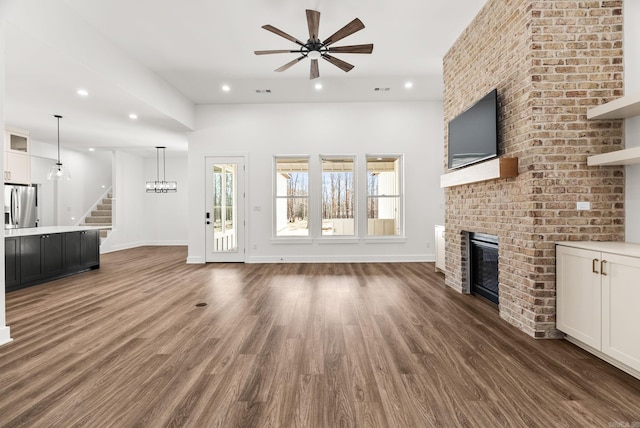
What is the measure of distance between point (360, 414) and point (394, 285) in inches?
128

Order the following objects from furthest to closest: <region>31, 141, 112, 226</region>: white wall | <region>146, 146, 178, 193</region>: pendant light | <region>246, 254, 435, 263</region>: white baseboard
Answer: <region>146, 146, 178, 193</region>: pendant light, <region>31, 141, 112, 226</region>: white wall, <region>246, 254, 435, 263</region>: white baseboard

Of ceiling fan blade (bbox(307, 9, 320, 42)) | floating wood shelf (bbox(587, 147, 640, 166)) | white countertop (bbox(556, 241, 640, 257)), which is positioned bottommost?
white countertop (bbox(556, 241, 640, 257))

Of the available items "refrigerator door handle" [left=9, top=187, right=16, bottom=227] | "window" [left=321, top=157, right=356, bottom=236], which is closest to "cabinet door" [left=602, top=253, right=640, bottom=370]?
"window" [left=321, top=157, right=356, bottom=236]

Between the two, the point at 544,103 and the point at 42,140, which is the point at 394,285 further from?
the point at 42,140

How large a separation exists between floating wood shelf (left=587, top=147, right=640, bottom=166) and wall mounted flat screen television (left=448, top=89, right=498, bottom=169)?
0.82 m

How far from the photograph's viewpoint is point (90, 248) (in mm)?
6430

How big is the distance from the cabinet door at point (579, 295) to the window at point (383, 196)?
4.30 m

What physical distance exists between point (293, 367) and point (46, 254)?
5384 millimetres

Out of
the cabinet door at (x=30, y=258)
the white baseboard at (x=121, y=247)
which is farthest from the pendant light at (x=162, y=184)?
the cabinet door at (x=30, y=258)

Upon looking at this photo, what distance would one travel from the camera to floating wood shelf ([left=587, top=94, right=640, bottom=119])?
2.44m

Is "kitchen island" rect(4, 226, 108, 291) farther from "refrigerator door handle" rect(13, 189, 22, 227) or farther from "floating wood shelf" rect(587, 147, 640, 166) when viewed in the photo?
"floating wood shelf" rect(587, 147, 640, 166)

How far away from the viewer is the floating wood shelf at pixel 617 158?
2430 mm

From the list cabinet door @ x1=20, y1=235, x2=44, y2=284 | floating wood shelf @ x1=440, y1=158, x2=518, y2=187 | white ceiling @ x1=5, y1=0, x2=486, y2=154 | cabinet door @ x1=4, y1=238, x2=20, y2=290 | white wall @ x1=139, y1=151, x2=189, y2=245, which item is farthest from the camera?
white wall @ x1=139, y1=151, x2=189, y2=245

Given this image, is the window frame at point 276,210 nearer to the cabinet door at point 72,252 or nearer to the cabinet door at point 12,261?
the cabinet door at point 72,252
